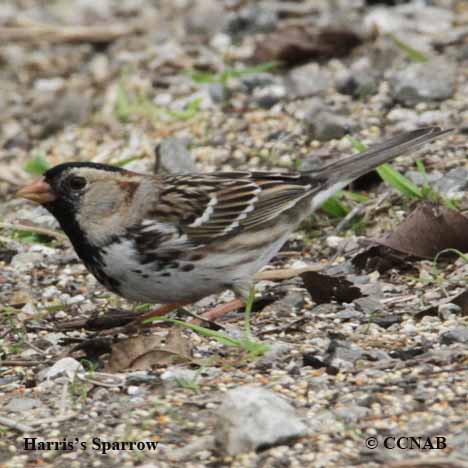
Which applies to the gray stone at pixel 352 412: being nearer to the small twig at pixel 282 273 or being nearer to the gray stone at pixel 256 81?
the small twig at pixel 282 273

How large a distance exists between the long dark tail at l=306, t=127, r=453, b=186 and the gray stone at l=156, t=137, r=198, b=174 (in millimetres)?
1294

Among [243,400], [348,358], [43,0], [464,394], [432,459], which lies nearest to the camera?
[432,459]

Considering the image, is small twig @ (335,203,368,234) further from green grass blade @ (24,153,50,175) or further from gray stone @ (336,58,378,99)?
green grass blade @ (24,153,50,175)

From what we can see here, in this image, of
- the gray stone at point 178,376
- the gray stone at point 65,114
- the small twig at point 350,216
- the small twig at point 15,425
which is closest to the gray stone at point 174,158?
the small twig at point 350,216

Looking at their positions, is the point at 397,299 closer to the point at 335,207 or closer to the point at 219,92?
the point at 335,207

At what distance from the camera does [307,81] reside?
688 cm

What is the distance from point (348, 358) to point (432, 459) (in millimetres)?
900

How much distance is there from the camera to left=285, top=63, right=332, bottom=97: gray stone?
6828mm

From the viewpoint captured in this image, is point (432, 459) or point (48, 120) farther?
point (48, 120)

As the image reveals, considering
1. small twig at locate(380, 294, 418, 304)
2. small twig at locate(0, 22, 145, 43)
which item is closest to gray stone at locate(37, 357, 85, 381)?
small twig at locate(380, 294, 418, 304)

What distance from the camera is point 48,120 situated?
739cm

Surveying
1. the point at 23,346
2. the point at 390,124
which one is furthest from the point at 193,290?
the point at 390,124

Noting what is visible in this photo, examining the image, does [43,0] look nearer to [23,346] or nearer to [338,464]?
[23,346]

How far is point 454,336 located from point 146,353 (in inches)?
43.9
